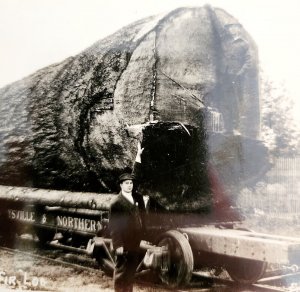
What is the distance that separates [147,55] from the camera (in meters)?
3.06

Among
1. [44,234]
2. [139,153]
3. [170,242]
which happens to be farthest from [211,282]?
[44,234]

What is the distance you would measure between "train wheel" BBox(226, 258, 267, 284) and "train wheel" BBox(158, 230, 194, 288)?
0.42m

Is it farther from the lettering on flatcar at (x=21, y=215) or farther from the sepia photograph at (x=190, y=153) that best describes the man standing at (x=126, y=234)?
the lettering on flatcar at (x=21, y=215)

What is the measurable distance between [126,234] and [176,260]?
1.50 feet

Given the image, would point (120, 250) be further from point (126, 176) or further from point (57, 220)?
point (57, 220)

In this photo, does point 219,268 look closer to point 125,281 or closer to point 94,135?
point 125,281

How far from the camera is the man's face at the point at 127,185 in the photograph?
3.10m

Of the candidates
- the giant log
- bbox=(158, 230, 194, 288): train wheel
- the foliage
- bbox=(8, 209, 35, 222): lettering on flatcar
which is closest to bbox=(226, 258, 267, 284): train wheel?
bbox=(158, 230, 194, 288): train wheel

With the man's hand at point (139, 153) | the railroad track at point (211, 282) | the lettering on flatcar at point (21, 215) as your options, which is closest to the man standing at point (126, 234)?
the railroad track at point (211, 282)

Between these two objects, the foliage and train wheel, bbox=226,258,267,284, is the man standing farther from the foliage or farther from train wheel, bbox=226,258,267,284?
the foliage

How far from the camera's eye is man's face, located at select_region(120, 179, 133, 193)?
310 cm

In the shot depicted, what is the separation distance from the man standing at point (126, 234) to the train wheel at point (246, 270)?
79 centimetres

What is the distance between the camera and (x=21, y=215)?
4.61m

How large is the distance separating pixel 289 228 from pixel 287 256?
0.47 metres
